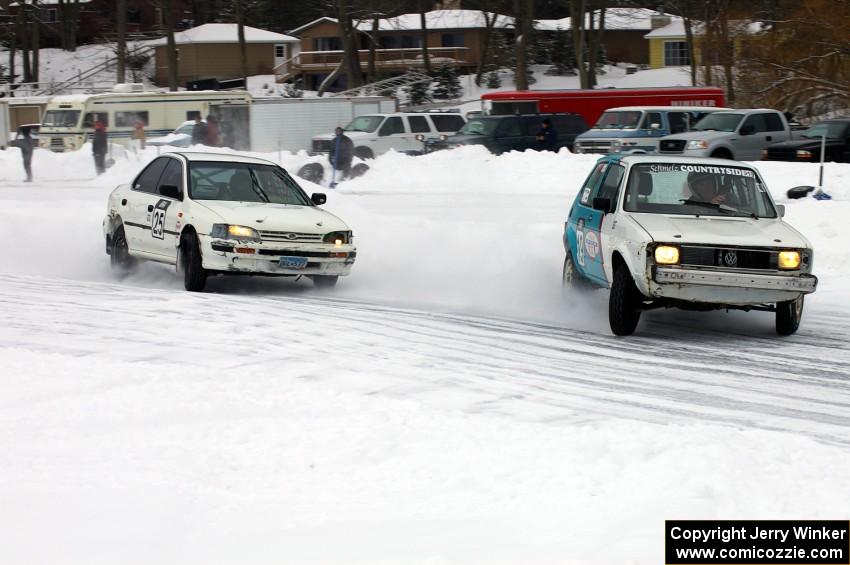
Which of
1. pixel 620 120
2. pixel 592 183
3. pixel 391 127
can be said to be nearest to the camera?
pixel 592 183

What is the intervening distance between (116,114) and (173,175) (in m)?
22.1

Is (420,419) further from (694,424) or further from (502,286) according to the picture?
(502,286)

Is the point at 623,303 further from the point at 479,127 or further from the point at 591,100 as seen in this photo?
the point at 591,100

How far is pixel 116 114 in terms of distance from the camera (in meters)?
34.4

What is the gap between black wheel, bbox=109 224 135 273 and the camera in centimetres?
1400

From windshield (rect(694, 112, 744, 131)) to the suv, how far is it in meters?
7.27

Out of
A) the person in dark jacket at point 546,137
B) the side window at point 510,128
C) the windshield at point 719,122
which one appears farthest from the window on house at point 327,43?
the windshield at point 719,122

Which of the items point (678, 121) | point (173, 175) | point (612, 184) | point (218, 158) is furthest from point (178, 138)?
point (612, 184)

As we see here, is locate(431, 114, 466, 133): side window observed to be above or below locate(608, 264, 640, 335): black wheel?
above

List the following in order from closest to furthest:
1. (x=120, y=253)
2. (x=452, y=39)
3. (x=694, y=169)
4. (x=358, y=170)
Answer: (x=694, y=169) → (x=120, y=253) → (x=358, y=170) → (x=452, y=39)

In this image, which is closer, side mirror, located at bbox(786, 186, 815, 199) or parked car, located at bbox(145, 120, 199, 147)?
Result: side mirror, located at bbox(786, 186, 815, 199)

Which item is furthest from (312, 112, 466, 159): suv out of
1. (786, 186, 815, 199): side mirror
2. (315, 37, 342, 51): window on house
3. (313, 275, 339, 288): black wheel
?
(315, 37, 342, 51): window on house

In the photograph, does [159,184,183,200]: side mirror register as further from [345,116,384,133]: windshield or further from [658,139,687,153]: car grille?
[345,116,384,133]: windshield

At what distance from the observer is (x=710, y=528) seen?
514 centimetres
